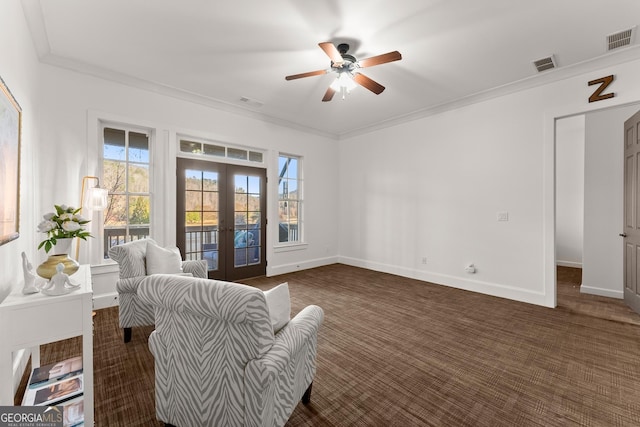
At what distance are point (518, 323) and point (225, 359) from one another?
3.27 m

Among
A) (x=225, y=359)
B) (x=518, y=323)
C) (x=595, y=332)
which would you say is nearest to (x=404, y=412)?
(x=225, y=359)

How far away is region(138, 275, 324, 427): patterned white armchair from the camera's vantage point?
1262 millimetres

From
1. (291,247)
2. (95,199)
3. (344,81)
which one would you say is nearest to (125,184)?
(95,199)

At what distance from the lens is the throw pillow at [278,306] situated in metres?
1.51

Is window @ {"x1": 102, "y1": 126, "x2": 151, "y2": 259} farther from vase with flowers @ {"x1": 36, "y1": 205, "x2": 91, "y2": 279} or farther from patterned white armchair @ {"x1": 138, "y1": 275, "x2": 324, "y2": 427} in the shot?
patterned white armchair @ {"x1": 138, "y1": 275, "x2": 324, "y2": 427}

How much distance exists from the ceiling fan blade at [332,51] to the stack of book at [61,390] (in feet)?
9.81

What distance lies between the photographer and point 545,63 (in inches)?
131

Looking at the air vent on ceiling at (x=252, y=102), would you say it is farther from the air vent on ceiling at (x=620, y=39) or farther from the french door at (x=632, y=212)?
the french door at (x=632, y=212)

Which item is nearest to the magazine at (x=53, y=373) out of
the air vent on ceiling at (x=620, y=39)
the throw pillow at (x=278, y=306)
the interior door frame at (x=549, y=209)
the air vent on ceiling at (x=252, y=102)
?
the throw pillow at (x=278, y=306)

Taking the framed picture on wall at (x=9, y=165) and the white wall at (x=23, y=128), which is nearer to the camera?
the framed picture on wall at (x=9, y=165)

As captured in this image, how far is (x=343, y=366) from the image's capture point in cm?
231

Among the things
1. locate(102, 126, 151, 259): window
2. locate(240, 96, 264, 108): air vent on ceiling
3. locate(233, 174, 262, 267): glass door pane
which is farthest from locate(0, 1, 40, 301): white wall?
locate(233, 174, 262, 267): glass door pane

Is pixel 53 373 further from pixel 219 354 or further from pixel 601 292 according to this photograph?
A: pixel 601 292

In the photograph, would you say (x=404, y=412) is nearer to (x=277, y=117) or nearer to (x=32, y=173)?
(x=32, y=173)
